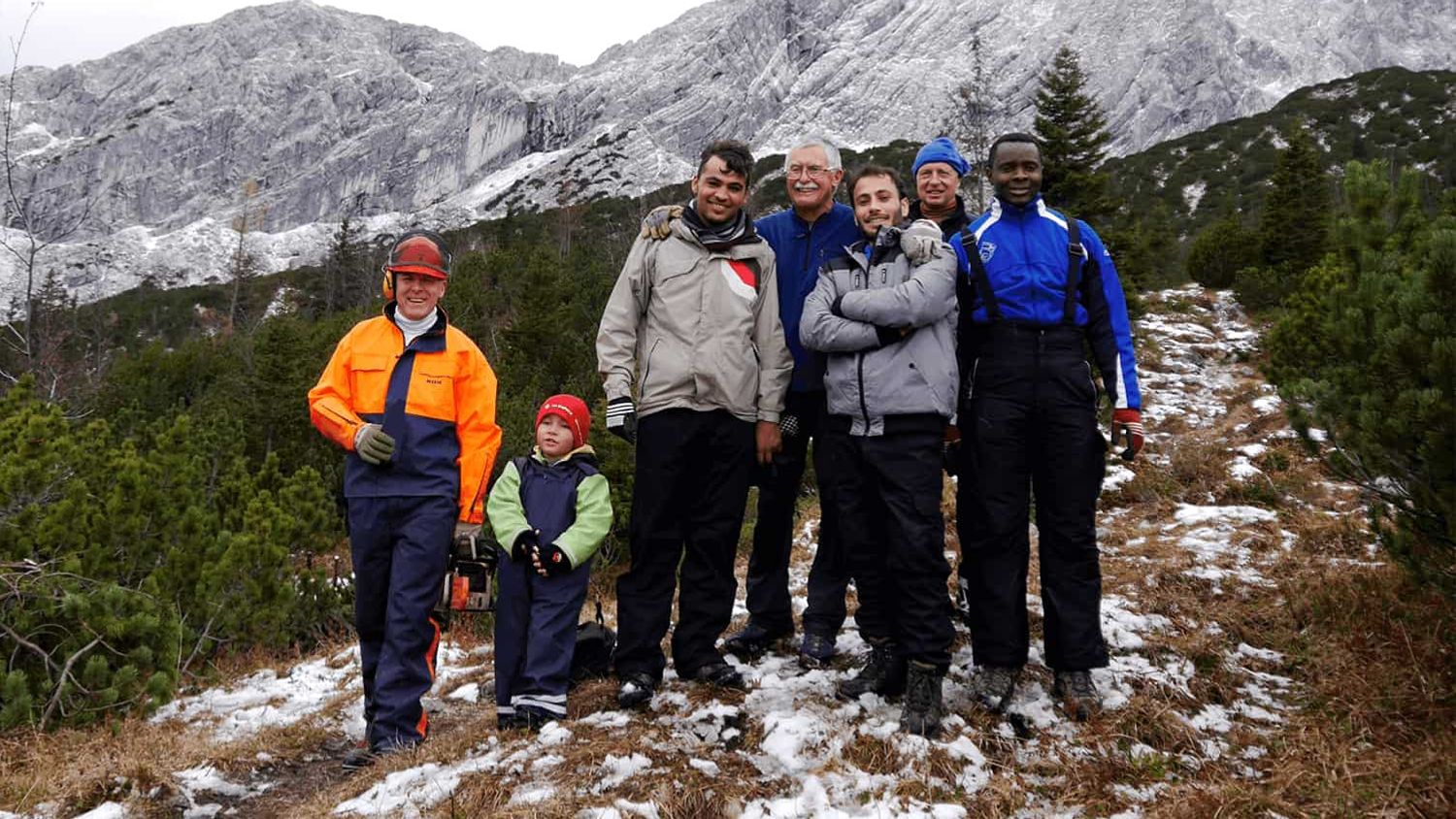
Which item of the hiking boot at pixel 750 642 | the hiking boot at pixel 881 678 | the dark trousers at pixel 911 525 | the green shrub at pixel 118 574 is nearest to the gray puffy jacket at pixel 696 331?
the dark trousers at pixel 911 525

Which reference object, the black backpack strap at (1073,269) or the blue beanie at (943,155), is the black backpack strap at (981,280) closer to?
the black backpack strap at (1073,269)

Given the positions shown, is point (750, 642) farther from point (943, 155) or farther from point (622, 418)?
point (943, 155)

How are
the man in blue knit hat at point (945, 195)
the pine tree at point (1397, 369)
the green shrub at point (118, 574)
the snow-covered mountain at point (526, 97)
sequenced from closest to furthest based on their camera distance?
the pine tree at point (1397, 369), the man in blue knit hat at point (945, 195), the green shrub at point (118, 574), the snow-covered mountain at point (526, 97)

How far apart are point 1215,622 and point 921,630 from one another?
205 centimetres

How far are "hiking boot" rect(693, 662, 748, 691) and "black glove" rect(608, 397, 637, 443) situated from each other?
44.5 inches

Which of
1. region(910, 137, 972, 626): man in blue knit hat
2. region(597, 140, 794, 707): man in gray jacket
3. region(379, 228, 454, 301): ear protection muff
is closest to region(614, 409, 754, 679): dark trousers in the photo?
region(597, 140, 794, 707): man in gray jacket

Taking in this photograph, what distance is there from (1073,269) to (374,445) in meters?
2.93

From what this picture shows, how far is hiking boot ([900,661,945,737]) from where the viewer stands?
2.86 meters

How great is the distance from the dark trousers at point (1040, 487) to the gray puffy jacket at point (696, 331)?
93 cm

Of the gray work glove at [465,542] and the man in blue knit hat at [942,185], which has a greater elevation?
the man in blue knit hat at [942,185]

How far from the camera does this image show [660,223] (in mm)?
3447

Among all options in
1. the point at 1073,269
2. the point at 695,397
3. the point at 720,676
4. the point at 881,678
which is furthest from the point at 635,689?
the point at 1073,269

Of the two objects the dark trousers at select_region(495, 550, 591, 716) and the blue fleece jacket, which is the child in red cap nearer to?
the dark trousers at select_region(495, 550, 591, 716)

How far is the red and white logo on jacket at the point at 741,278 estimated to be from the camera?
3.38 m
